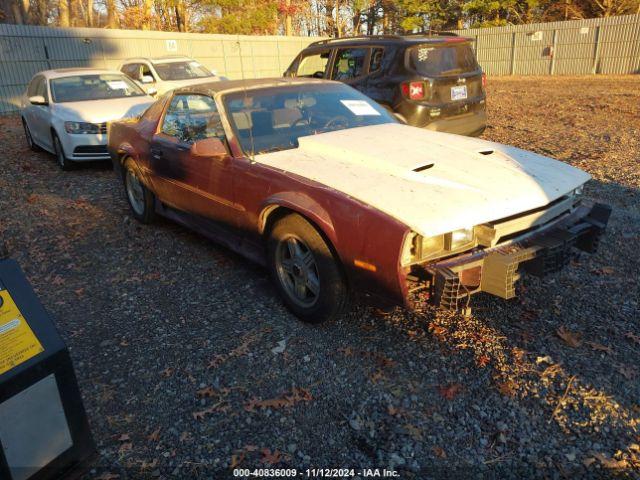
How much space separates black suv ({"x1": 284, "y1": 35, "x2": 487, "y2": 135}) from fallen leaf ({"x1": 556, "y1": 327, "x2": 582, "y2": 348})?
399cm

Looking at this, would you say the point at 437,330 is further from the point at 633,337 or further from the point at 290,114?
the point at 290,114

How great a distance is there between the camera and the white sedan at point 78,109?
8008mm

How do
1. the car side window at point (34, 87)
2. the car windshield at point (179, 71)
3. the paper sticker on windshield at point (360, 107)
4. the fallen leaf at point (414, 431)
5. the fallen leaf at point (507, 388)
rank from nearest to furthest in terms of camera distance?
1. the fallen leaf at point (414, 431)
2. the fallen leaf at point (507, 388)
3. the paper sticker on windshield at point (360, 107)
4. the car side window at point (34, 87)
5. the car windshield at point (179, 71)

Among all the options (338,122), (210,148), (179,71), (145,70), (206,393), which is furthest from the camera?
(145,70)

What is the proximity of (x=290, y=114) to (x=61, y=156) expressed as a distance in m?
5.79

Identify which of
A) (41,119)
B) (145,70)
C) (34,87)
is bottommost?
(41,119)

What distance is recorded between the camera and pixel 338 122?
430 centimetres

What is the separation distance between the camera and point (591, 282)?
3883 mm

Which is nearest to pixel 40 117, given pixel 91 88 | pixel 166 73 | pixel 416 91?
pixel 91 88

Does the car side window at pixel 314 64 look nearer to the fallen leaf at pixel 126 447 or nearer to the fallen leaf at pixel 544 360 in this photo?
the fallen leaf at pixel 544 360

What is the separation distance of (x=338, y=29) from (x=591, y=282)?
36928 mm

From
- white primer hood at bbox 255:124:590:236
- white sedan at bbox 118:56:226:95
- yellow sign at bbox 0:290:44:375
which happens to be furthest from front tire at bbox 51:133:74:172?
yellow sign at bbox 0:290:44:375

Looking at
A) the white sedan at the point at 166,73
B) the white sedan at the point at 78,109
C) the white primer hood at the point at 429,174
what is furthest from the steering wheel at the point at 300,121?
the white sedan at the point at 166,73

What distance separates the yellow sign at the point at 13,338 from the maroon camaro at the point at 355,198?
1677 millimetres
